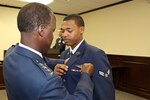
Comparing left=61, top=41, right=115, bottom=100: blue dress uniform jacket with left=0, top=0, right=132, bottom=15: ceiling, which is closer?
left=61, top=41, right=115, bottom=100: blue dress uniform jacket

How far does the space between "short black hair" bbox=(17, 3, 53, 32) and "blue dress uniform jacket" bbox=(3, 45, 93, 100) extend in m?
0.12

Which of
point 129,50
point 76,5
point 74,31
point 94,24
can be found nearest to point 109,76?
point 74,31

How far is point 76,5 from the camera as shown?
602cm

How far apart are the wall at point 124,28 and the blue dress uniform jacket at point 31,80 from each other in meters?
4.18

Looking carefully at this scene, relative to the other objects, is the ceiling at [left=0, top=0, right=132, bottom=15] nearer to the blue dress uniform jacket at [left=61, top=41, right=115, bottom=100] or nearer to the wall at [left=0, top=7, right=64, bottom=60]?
Answer: the wall at [left=0, top=7, right=64, bottom=60]

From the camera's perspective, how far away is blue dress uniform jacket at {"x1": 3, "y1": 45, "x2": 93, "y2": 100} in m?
0.89

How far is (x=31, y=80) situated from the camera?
0.90 m

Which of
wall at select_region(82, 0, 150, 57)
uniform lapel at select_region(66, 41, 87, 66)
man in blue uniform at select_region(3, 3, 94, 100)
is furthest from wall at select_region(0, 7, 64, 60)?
man in blue uniform at select_region(3, 3, 94, 100)

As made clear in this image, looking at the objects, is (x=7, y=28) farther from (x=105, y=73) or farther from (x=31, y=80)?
(x=31, y=80)

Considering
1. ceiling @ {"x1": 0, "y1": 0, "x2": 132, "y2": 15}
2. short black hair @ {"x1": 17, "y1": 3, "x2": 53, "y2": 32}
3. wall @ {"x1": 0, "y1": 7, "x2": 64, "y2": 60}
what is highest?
ceiling @ {"x1": 0, "y1": 0, "x2": 132, "y2": 15}

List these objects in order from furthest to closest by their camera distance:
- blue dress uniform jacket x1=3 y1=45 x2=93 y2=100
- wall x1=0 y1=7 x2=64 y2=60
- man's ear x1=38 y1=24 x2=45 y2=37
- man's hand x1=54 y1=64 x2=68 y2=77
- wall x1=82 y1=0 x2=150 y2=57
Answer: wall x1=0 y1=7 x2=64 y2=60 → wall x1=82 y1=0 x2=150 y2=57 → man's hand x1=54 y1=64 x2=68 y2=77 → man's ear x1=38 y1=24 x2=45 y2=37 → blue dress uniform jacket x1=3 y1=45 x2=93 y2=100

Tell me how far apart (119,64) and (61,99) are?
4652mm

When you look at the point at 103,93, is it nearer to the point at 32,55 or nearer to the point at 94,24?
the point at 32,55

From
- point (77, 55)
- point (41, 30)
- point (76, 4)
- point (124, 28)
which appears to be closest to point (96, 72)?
point (77, 55)
